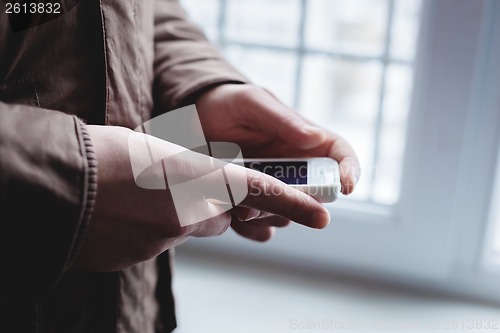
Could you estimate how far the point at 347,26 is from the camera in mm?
851

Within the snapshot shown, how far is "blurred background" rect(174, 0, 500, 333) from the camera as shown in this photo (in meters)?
0.74

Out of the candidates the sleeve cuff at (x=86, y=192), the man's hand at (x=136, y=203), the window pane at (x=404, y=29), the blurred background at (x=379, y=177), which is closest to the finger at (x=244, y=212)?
the man's hand at (x=136, y=203)

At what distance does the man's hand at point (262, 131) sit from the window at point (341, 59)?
227mm

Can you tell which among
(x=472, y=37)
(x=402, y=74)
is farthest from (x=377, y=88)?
(x=472, y=37)

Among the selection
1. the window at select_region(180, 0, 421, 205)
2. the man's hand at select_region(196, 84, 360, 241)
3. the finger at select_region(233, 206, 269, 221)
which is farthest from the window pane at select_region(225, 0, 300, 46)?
the finger at select_region(233, 206, 269, 221)

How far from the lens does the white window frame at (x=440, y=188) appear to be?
2.38 ft

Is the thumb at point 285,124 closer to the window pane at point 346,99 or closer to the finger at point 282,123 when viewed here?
the finger at point 282,123

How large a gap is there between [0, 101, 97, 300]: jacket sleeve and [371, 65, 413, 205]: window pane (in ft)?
1.71

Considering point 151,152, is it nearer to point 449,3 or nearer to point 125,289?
point 125,289

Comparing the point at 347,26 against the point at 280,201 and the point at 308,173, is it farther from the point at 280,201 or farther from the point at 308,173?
the point at 280,201

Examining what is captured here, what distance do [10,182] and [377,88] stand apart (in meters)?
0.60

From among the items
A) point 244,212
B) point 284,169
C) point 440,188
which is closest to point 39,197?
point 244,212

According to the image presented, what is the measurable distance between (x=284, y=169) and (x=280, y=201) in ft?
0.45

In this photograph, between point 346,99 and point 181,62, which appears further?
point 346,99
